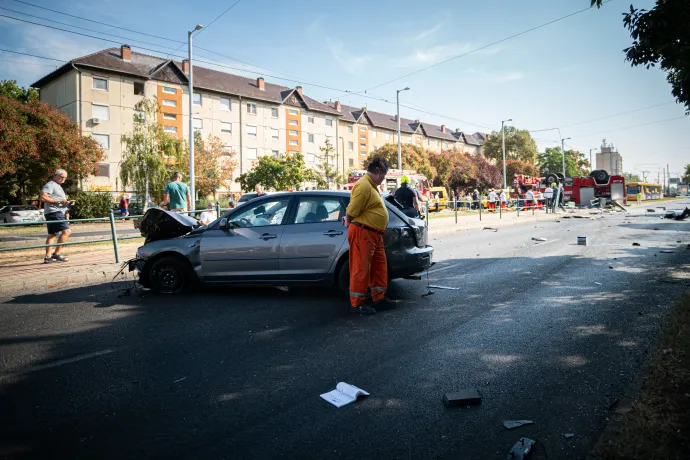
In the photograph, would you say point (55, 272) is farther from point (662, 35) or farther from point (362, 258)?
point (662, 35)

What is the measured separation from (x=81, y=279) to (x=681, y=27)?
10.4m

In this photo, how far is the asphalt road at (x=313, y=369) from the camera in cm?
260

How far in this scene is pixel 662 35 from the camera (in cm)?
600

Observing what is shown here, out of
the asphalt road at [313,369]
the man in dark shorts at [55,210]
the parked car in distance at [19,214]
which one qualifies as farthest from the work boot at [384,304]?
the parked car in distance at [19,214]

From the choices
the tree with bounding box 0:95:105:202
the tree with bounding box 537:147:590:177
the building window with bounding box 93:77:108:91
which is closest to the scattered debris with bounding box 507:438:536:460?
the tree with bounding box 0:95:105:202

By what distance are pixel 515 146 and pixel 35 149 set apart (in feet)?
244

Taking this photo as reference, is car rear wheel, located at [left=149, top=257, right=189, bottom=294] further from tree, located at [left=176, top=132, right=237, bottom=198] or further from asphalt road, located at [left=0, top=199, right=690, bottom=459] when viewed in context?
tree, located at [left=176, top=132, right=237, bottom=198]

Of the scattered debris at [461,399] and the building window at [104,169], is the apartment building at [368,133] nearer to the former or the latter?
the building window at [104,169]

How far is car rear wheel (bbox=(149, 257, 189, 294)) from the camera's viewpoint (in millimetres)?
6770

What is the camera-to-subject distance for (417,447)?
2480mm

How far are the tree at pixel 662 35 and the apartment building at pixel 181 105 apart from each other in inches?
1301

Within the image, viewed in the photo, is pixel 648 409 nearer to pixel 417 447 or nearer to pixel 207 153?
pixel 417 447

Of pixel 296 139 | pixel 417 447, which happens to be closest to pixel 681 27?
pixel 417 447

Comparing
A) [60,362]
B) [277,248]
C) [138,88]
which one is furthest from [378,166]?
[138,88]
